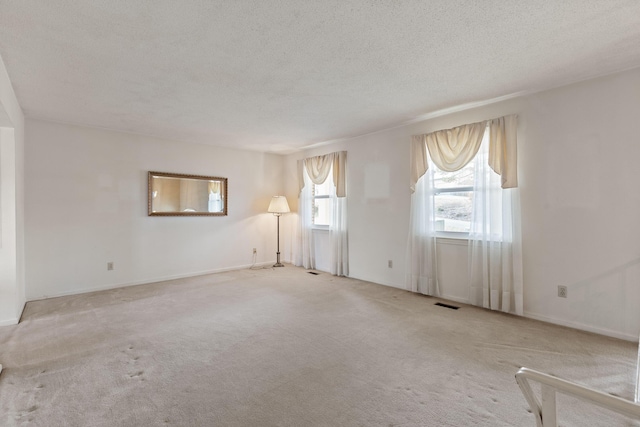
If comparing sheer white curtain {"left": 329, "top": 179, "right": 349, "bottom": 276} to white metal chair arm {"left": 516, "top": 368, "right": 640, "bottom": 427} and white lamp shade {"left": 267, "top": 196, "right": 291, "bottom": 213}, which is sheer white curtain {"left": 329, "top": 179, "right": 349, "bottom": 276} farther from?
white metal chair arm {"left": 516, "top": 368, "right": 640, "bottom": 427}

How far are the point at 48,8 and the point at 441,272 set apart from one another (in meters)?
4.41

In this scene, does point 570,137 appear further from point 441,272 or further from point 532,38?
point 441,272

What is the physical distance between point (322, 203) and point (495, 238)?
3164mm

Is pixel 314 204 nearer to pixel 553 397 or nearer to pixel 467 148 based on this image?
pixel 467 148

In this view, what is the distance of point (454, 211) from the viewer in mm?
3900

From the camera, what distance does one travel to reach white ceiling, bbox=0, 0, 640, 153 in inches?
73.1

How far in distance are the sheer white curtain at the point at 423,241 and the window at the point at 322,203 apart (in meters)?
1.80

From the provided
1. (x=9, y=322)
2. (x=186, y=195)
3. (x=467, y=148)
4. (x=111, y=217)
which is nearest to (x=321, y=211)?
(x=186, y=195)

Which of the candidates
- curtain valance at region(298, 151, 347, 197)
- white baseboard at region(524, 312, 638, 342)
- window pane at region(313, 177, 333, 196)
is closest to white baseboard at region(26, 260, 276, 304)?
window pane at region(313, 177, 333, 196)

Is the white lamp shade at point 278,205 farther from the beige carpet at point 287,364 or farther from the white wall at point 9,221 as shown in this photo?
the white wall at point 9,221

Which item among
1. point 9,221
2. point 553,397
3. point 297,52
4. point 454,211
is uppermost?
point 297,52

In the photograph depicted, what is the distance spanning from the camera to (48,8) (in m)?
1.81

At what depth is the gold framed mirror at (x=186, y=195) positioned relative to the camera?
4840 mm

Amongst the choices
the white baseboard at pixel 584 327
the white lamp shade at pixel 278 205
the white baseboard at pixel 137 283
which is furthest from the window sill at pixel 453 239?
the white baseboard at pixel 137 283
